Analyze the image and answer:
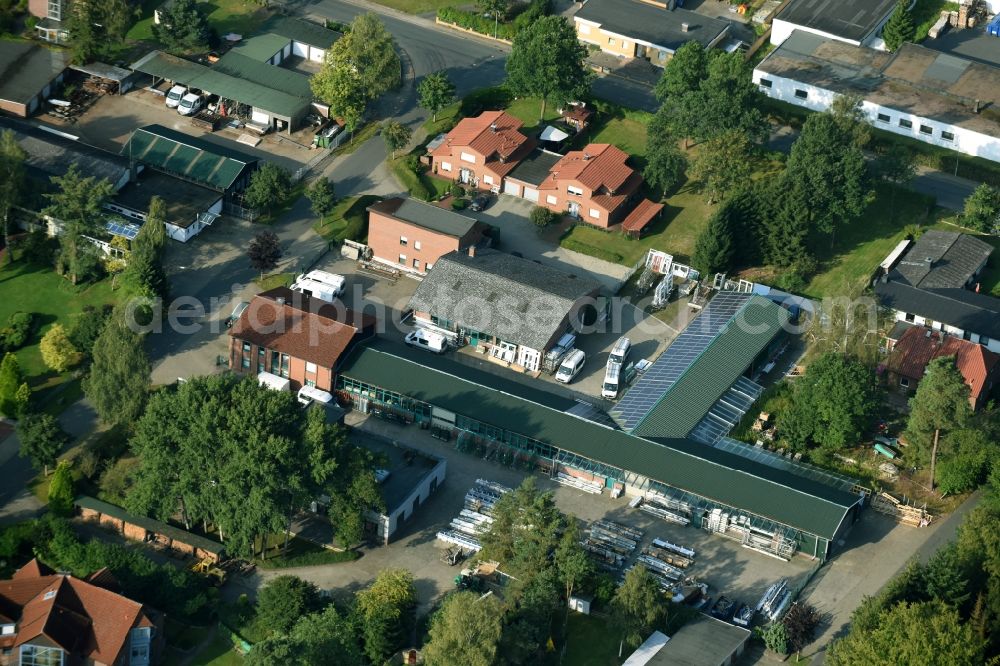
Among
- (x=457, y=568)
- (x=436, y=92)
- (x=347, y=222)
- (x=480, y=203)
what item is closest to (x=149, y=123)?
(x=347, y=222)

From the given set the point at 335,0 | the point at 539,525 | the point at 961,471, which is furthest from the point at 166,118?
the point at 961,471

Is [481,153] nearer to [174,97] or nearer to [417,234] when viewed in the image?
[417,234]

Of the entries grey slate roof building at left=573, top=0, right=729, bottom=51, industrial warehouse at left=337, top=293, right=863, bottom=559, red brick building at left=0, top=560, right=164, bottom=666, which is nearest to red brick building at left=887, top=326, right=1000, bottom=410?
industrial warehouse at left=337, top=293, right=863, bottom=559

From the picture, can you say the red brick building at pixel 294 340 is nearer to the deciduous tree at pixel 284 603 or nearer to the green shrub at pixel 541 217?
the green shrub at pixel 541 217

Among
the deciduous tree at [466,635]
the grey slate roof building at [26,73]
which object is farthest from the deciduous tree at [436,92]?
the deciduous tree at [466,635]

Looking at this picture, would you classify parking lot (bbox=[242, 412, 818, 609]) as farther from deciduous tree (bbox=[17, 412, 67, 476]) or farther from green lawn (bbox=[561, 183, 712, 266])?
green lawn (bbox=[561, 183, 712, 266])

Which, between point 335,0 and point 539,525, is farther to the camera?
point 335,0

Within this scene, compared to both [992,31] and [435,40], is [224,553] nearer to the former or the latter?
[435,40]
